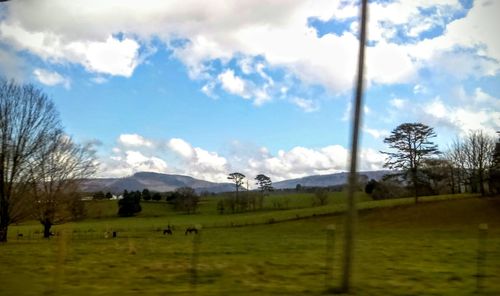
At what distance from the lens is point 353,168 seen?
36.1 feet

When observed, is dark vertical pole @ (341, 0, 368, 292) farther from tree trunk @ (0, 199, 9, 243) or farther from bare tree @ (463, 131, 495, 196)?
bare tree @ (463, 131, 495, 196)

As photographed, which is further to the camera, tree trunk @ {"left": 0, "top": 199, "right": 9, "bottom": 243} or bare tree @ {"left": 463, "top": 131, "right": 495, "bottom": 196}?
bare tree @ {"left": 463, "top": 131, "right": 495, "bottom": 196}

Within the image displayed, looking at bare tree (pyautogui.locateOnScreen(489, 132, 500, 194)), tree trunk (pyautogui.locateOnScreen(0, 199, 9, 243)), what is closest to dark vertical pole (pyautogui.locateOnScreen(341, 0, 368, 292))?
tree trunk (pyautogui.locateOnScreen(0, 199, 9, 243))

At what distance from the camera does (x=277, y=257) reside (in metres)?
21.7

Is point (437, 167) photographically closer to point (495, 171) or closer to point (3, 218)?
point (495, 171)

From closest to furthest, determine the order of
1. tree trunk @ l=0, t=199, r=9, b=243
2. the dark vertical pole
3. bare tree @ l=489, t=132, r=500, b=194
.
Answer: the dark vertical pole, tree trunk @ l=0, t=199, r=9, b=243, bare tree @ l=489, t=132, r=500, b=194

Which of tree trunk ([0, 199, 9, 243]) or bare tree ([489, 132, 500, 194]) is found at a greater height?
bare tree ([489, 132, 500, 194])

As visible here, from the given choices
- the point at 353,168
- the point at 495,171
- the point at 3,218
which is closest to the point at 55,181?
the point at 3,218

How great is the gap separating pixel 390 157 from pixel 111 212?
219 feet

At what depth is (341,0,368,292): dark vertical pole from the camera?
10789 mm

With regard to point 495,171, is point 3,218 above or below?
below

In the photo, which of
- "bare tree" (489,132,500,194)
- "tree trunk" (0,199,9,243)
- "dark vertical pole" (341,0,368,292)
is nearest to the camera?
"dark vertical pole" (341,0,368,292)

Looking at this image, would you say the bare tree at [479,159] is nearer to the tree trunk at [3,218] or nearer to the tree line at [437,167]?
the tree line at [437,167]

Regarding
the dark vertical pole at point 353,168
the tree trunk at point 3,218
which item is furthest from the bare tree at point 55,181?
the dark vertical pole at point 353,168
